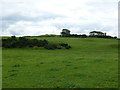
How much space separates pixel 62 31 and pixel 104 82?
136020 mm

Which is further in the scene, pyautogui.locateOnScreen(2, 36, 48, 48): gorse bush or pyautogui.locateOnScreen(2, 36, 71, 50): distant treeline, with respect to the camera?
pyautogui.locateOnScreen(2, 36, 48, 48): gorse bush

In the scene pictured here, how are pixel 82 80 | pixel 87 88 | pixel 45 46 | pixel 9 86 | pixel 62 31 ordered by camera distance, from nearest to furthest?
1. pixel 87 88
2. pixel 9 86
3. pixel 82 80
4. pixel 45 46
5. pixel 62 31

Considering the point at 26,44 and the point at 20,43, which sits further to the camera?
the point at 26,44

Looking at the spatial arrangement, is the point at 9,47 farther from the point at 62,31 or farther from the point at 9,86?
the point at 62,31

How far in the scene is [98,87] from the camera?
14664 millimetres

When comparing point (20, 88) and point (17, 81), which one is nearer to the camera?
point (20, 88)

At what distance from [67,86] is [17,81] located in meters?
A: 4.39

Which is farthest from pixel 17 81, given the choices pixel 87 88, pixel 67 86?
pixel 87 88

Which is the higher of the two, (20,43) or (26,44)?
(20,43)

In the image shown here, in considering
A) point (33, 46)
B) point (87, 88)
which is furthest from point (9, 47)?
point (87, 88)

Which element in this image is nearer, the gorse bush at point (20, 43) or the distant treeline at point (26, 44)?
the distant treeline at point (26, 44)

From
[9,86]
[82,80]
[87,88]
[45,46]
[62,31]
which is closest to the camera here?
[87,88]

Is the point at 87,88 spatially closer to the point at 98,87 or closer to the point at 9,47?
the point at 98,87

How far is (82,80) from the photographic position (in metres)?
17.2
